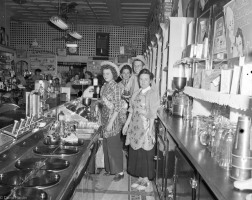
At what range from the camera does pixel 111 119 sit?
4152mm

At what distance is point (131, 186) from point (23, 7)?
26.4ft

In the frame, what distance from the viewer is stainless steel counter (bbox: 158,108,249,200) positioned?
4.33 ft

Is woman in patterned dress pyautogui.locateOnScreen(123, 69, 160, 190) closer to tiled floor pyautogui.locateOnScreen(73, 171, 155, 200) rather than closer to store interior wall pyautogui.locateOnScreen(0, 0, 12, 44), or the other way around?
tiled floor pyautogui.locateOnScreen(73, 171, 155, 200)

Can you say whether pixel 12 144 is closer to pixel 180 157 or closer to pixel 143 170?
pixel 180 157

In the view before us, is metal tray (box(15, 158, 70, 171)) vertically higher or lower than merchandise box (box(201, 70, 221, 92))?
→ lower

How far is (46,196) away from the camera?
1.33m

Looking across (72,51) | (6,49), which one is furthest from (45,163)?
(72,51)

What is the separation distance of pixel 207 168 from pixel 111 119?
8.54 feet

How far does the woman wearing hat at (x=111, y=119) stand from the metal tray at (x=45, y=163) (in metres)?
2.22

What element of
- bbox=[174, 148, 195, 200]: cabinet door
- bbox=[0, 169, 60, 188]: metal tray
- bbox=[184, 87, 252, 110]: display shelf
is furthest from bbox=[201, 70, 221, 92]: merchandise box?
bbox=[0, 169, 60, 188]: metal tray

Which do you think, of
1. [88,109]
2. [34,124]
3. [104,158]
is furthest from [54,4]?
[34,124]

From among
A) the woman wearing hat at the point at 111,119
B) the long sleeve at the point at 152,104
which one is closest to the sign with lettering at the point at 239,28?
the long sleeve at the point at 152,104

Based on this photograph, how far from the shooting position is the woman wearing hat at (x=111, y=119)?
414cm

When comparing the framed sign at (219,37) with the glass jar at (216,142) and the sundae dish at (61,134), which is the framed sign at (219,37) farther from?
the sundae dish at (61,134)
